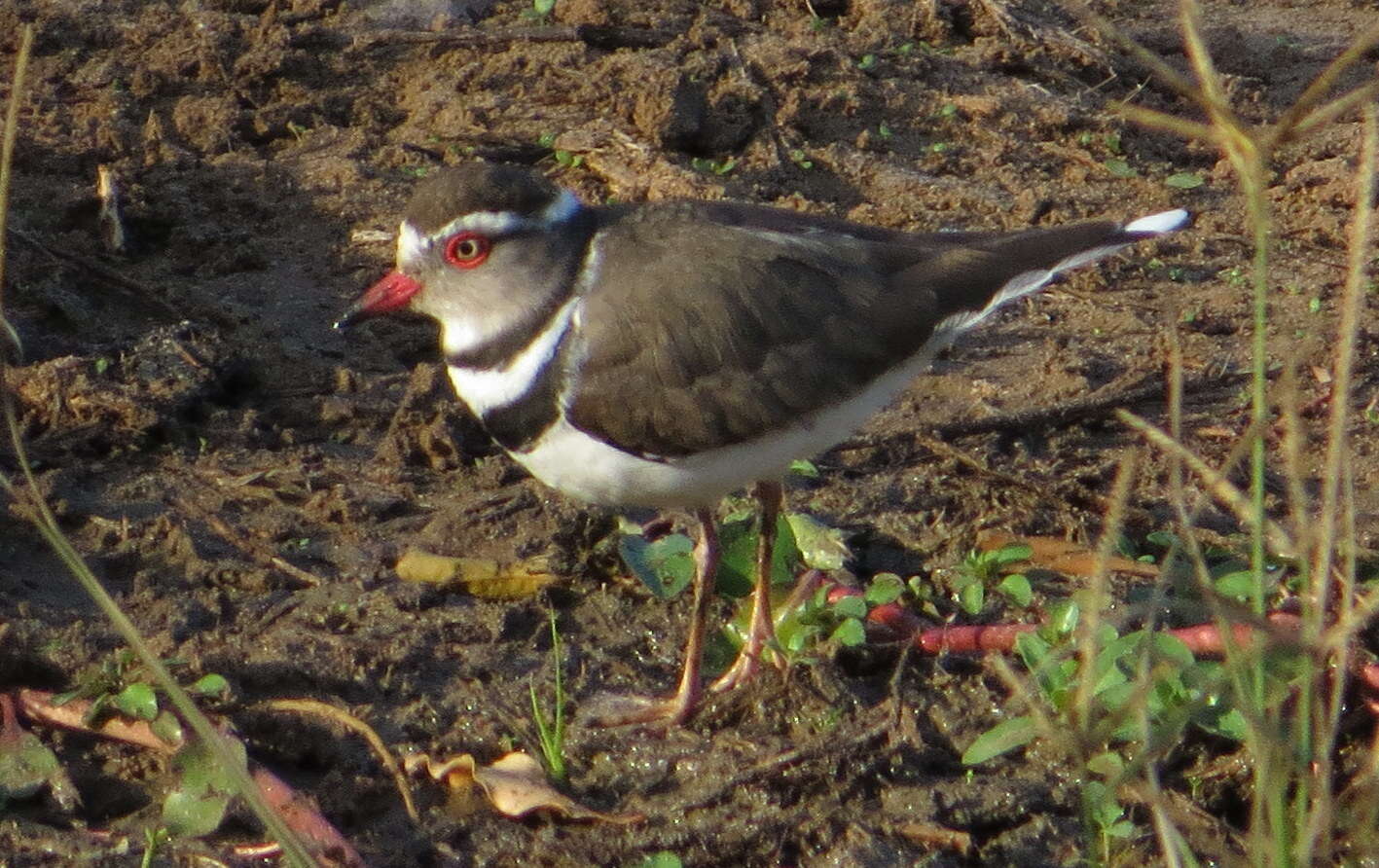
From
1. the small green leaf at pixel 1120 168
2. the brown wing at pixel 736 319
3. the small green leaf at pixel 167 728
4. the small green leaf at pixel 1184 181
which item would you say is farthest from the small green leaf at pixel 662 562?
the small green leaf at pixel 1184 181

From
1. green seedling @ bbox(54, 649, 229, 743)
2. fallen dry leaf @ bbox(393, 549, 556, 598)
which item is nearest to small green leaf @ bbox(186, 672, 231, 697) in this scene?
green seedling @ bbox(54, 649, 229, 743)

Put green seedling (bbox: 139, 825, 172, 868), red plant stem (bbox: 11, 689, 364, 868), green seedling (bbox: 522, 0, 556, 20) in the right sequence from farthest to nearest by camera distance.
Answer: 1. green seedling (bbox: 522, 0, 556, 20)
2. red plant stem (bbox: 11, 689, 364, 868)
3. green seedling (bbox: 139, 825, 172, 868)

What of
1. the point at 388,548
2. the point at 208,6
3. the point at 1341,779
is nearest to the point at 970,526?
the point at 1341,779

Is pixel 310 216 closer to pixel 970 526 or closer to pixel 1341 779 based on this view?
pixel 970 526

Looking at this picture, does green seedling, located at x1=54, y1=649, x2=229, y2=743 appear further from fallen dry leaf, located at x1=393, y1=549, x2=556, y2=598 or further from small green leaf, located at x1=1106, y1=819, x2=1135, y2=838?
small green leaf, located at x1=1106, y1=819, x2=1135, y2=838

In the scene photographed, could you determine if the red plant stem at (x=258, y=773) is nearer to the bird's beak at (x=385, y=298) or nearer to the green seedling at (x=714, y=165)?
the bird's beak at (x=385, y=298)

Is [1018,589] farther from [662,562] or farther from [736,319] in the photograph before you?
[736,319]

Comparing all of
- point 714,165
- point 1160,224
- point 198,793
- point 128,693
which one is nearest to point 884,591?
point 1160,224
